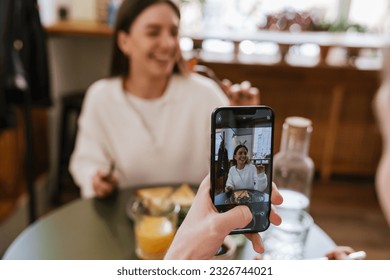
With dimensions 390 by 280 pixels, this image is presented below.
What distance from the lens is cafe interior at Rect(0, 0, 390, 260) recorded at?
2.28m

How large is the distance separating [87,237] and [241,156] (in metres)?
0.68

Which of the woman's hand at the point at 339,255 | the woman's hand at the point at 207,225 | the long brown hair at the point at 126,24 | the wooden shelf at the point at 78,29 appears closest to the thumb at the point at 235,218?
the woman's hand at the point at 207,225

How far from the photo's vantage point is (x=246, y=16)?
3.28 m

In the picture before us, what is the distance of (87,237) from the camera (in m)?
0.99

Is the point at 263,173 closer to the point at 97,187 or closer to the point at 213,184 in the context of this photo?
the point at 213,184

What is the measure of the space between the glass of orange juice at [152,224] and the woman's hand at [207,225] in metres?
0.30

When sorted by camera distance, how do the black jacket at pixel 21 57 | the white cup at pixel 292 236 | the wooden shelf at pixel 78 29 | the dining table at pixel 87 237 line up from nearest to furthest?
the white cup at pixel 292 236 → the dining table at pixel 87 237 → the black jacket at pixel 21 57 → the wooden shelf at pixel 78 29

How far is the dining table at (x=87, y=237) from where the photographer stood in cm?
91

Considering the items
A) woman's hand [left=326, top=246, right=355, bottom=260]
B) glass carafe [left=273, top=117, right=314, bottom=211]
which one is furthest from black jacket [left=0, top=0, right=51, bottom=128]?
woman's hand [left=326, top=246, right=355, bottom=260]

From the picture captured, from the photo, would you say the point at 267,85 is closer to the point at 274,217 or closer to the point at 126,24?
the point at 126,24

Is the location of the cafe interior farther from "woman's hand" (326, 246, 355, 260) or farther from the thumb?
the thumb

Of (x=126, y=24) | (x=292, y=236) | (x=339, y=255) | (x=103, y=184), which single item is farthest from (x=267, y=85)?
(x=339, y=255)

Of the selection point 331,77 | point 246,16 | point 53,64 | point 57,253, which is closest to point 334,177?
point 331,77

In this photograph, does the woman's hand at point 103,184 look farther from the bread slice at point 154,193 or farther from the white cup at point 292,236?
the white cup at point 292,236
